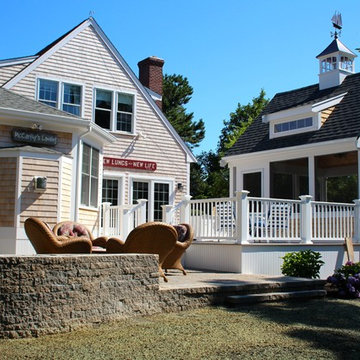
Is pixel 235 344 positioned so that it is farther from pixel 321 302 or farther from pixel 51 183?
pixel 51 183

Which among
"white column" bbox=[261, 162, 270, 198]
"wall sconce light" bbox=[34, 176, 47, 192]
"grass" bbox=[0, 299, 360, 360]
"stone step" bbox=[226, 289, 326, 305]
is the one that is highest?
"white column" bbox=[261, 162, 270, 198]

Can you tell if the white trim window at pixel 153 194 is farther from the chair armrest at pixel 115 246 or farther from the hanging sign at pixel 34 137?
the chair armrest at pixel 115 246

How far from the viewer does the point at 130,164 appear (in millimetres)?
16484

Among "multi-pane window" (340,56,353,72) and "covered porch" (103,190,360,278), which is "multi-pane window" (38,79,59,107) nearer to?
"covered porch" (103,190,360,278)

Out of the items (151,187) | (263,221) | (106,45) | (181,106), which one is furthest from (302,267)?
(181,106)

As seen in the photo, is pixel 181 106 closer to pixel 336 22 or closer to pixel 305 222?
pixel 336 22

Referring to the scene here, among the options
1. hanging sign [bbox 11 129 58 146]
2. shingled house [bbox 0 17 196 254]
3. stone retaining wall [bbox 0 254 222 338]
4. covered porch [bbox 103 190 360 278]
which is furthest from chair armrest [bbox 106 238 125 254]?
hanging sign [bbox 11 129 58 146]

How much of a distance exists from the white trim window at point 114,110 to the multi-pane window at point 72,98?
59 centimetres

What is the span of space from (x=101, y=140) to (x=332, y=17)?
1092 centimetres

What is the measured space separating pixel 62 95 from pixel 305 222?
8.56 metres

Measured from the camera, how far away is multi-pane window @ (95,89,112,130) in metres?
16.3

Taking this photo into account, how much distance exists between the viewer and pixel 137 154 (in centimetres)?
1680

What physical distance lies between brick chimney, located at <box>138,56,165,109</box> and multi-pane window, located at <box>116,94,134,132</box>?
8.44 ft

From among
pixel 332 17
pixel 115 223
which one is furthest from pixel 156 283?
pixel 332 17
